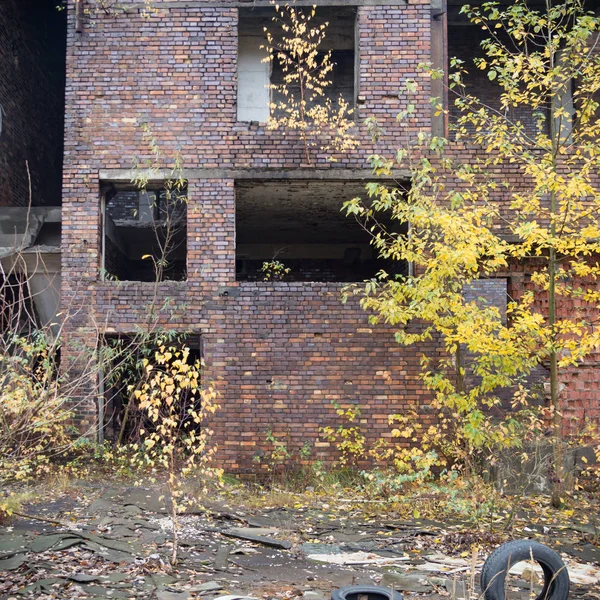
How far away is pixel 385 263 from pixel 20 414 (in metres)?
→ 9.69

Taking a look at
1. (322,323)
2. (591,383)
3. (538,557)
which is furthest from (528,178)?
(538,557)

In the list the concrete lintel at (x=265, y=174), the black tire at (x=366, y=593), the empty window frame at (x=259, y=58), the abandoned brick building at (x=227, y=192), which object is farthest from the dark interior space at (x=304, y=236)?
the black tire at (x=366, y=593)

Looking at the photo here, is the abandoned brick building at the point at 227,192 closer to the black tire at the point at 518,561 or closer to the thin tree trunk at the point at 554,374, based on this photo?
the thin tree trunk at the point at 554,374

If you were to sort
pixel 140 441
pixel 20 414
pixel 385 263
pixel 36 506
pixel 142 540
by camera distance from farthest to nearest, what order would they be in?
pixel 385 263
pixel 140 441
pixel 36 506
pixel 142 540
pixel 20 414

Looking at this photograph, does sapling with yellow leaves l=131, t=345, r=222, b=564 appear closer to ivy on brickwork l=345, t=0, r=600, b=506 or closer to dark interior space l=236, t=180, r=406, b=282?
ivy on brickwork l=345, t=0, r=600, b=506

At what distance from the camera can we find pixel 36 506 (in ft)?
25.8

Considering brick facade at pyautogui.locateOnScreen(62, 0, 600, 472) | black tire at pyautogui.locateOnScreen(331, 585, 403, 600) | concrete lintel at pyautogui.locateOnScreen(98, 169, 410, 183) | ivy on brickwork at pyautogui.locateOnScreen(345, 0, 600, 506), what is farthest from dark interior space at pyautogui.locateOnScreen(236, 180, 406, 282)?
black tire at pyautogui.locateOnScreen(331, 585, 403, 600)

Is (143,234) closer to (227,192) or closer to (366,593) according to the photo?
(227,192)

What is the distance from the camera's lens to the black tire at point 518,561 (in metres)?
5.21

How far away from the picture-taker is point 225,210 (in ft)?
33.3

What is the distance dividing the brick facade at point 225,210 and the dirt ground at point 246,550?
1.80 meters

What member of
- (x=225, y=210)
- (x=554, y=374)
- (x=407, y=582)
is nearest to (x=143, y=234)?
(x=225, y=210)

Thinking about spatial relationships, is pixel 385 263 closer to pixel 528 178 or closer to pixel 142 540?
pixel 528 178

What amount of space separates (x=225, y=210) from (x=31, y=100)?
19.8 feet
